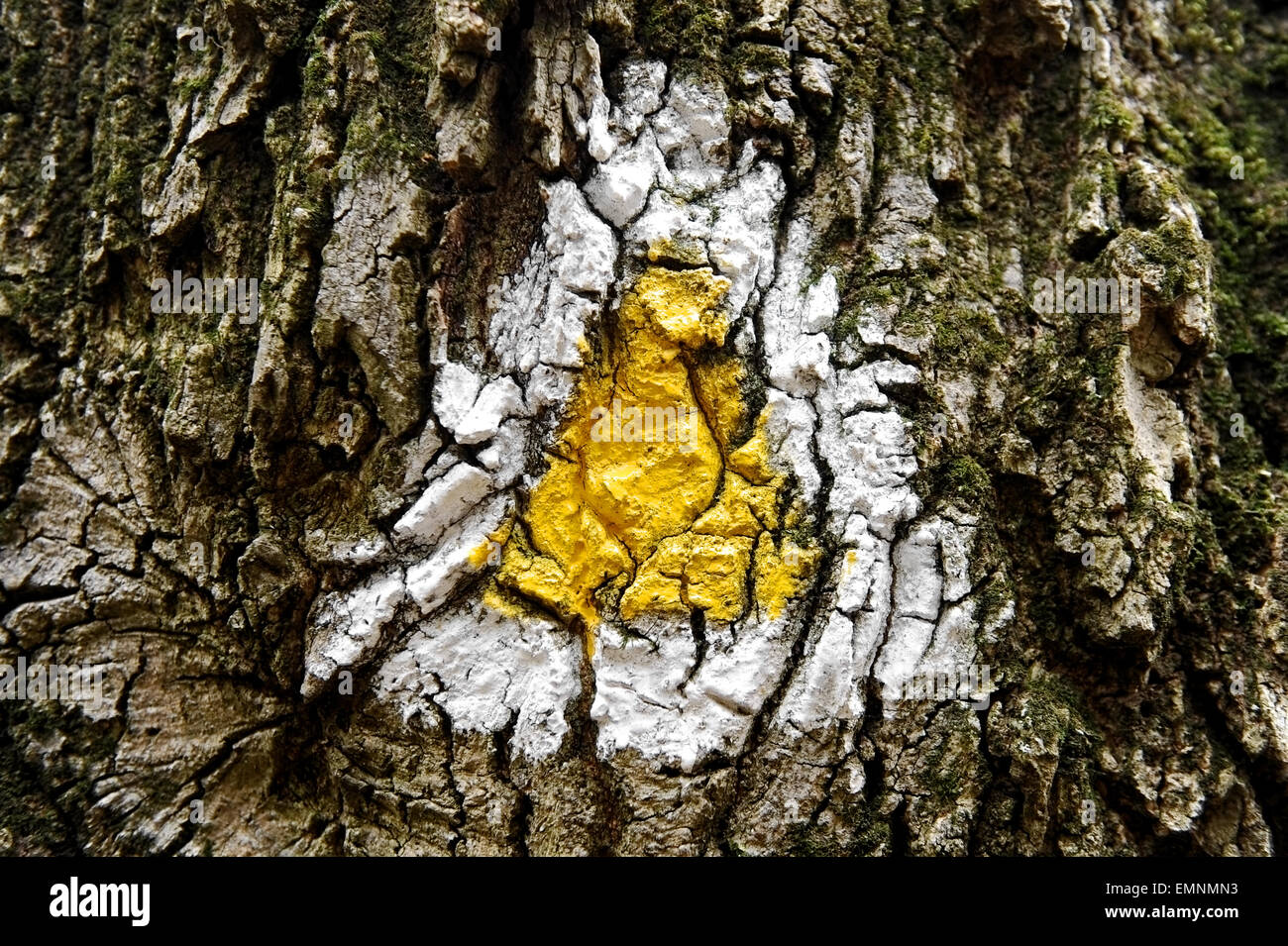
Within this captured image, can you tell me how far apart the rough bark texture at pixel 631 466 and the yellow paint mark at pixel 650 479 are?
0.02 meters

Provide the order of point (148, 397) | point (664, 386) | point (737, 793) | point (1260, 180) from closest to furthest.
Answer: point (737, 793), point (664, 386), point (148, 397), point (1260, 180)

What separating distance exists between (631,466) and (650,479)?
8cm

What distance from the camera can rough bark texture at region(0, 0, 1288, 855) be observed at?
260 centimetres

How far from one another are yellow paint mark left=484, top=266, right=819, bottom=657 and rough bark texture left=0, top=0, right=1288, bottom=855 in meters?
0.02

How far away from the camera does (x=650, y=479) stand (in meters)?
2.73

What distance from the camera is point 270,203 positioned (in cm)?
297

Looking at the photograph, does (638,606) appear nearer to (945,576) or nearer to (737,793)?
(737,793)

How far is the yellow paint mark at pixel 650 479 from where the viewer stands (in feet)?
8.82

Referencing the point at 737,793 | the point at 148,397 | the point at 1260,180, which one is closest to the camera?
the point at 737,793

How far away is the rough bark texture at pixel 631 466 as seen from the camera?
2.60m

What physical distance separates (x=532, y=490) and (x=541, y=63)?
157 cm

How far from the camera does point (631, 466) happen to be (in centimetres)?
273

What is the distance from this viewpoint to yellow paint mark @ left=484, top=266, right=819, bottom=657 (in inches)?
106

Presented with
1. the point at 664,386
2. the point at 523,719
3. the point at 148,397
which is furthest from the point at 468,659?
the point at 148,397
